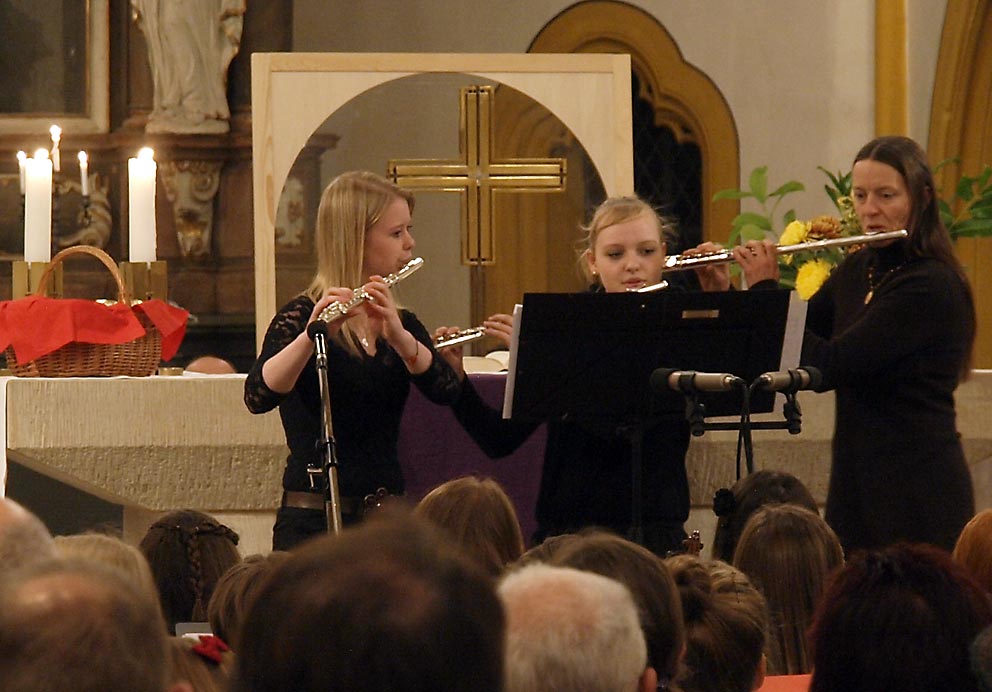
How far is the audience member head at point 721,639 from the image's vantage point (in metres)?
2.49

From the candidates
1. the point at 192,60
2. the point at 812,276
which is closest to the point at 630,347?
Answer: the point at 812,276

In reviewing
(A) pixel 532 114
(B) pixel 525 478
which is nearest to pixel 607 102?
(A) pixel 532 114

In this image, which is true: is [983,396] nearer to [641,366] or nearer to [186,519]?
[641,366]

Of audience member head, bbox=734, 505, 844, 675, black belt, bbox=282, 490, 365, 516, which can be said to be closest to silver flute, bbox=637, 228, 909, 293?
black belt, bbox=282, 490, 365, 516

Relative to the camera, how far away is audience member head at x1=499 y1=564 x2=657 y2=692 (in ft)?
5.57

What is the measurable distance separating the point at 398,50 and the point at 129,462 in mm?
5195

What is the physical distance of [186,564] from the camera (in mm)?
3230

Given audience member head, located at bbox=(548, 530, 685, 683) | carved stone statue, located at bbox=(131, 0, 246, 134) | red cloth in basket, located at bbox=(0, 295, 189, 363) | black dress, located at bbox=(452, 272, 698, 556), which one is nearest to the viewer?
audience member head, located at bbox=(548, 530, 685, 683)

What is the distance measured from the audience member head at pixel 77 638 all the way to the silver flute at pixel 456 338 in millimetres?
2841

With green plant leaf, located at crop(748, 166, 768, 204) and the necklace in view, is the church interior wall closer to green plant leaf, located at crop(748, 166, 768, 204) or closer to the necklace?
green plant leaf, located at crop(748, 166, 768, 204)

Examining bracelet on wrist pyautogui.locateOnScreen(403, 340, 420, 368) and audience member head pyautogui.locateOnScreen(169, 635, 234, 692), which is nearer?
audience member head pyautogui.locateOnScreen(169, 635, 234, 692)

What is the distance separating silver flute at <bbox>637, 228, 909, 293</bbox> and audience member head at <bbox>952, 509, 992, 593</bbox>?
124 cm

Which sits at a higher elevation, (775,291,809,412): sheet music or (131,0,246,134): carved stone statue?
(131,0,246,134): carved stone statue

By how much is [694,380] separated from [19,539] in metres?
1.86
